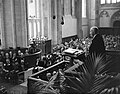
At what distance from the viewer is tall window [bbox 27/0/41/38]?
16.1 m

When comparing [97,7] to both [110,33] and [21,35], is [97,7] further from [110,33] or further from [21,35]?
[21,35]

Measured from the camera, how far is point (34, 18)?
1622 centimetres

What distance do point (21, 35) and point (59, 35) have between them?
193 inches

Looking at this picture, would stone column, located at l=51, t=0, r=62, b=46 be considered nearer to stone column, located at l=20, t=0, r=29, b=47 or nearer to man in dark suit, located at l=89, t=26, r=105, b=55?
stone column, located at l=20, t=0, r=29, b=47

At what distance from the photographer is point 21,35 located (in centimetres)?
1322

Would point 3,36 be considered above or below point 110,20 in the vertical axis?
below

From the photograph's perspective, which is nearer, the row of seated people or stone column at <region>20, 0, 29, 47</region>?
the row of seated people

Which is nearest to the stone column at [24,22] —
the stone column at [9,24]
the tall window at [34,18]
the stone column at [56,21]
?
the stone column at [9,24]

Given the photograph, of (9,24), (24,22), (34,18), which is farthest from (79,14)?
(9,24)

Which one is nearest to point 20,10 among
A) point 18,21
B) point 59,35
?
point 18,21

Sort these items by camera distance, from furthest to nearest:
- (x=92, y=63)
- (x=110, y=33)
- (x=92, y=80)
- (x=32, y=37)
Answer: (x=110, y=33), (x=32, y=37), (x=92, y=63), (x=92, y=80)

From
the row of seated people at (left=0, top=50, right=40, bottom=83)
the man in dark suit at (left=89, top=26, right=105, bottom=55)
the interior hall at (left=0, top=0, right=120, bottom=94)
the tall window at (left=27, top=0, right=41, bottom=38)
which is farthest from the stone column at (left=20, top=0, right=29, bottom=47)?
the man in dark suit at (left=89, top=26, right=105, bottom=55)

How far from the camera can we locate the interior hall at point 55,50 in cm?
256

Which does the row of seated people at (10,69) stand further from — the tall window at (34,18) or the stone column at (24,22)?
the tall window at (34,18)
